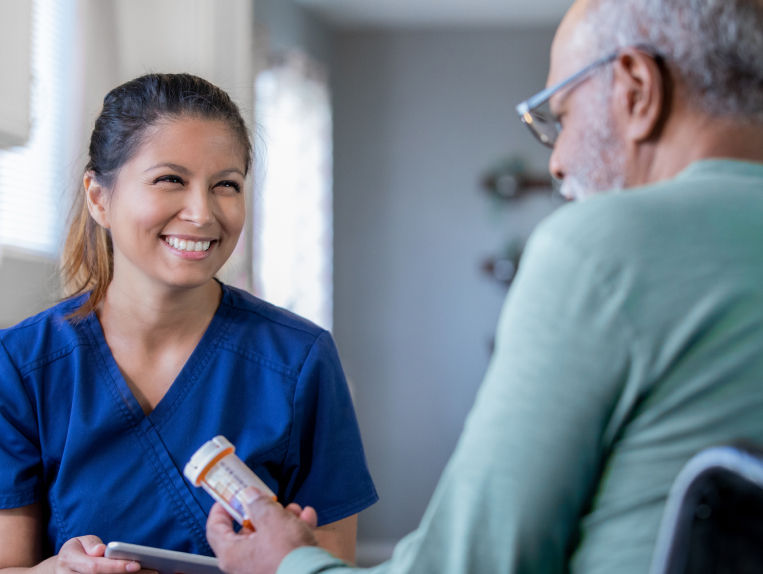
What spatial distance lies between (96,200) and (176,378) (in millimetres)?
343

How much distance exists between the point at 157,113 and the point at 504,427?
3.14 ft

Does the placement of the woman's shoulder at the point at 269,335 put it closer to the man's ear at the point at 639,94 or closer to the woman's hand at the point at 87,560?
the woman's hand at the point at 87,560

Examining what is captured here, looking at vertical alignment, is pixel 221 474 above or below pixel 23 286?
below

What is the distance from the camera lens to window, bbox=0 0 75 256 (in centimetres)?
215

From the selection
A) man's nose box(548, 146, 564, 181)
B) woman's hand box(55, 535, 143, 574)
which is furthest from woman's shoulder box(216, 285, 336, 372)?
man's nose box(548, 146, 564, 181)

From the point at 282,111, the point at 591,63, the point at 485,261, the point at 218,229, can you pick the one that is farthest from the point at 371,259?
the point at 591,63

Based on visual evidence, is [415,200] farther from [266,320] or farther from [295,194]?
[266,320]

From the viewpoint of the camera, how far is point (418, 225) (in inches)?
179

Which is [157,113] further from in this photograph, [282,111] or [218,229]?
[282,111]

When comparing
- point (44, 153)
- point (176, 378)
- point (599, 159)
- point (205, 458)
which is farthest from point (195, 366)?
point (44, 153)

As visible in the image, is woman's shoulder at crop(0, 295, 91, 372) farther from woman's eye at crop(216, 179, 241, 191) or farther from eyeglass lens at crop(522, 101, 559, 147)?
eyeglass lens at crop(522, 101, 559, 147)

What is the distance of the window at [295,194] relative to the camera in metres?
3.67

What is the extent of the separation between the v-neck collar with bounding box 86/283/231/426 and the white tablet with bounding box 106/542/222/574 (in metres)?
0.29

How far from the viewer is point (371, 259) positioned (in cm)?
459
